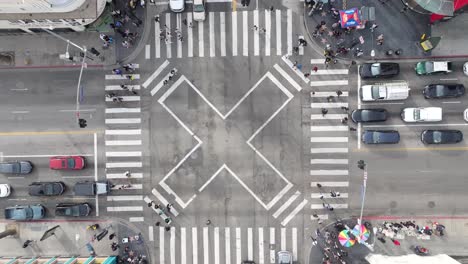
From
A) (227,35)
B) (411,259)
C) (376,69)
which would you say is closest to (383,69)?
(376,69)

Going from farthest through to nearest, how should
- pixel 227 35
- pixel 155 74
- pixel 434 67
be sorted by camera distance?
pixel 155 74, pixel 227 35, pixel 434 67

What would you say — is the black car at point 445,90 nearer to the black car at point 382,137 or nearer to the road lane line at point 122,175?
the black car at point 382,137

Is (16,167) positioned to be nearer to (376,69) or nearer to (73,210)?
(73,210)

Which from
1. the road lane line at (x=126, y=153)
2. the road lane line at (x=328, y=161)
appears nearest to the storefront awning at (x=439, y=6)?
the road lane line at (x=328, y=161)

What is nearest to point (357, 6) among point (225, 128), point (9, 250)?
point (225, 128)

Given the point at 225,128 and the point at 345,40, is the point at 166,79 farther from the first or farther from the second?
the point at 345,40

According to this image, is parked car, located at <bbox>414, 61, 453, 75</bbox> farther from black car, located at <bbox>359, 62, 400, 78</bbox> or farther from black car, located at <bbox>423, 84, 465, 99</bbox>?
black car, located at <bbox>359, 62, 400, 78</bbox>

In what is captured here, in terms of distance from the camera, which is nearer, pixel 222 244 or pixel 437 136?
pixel 437 136
